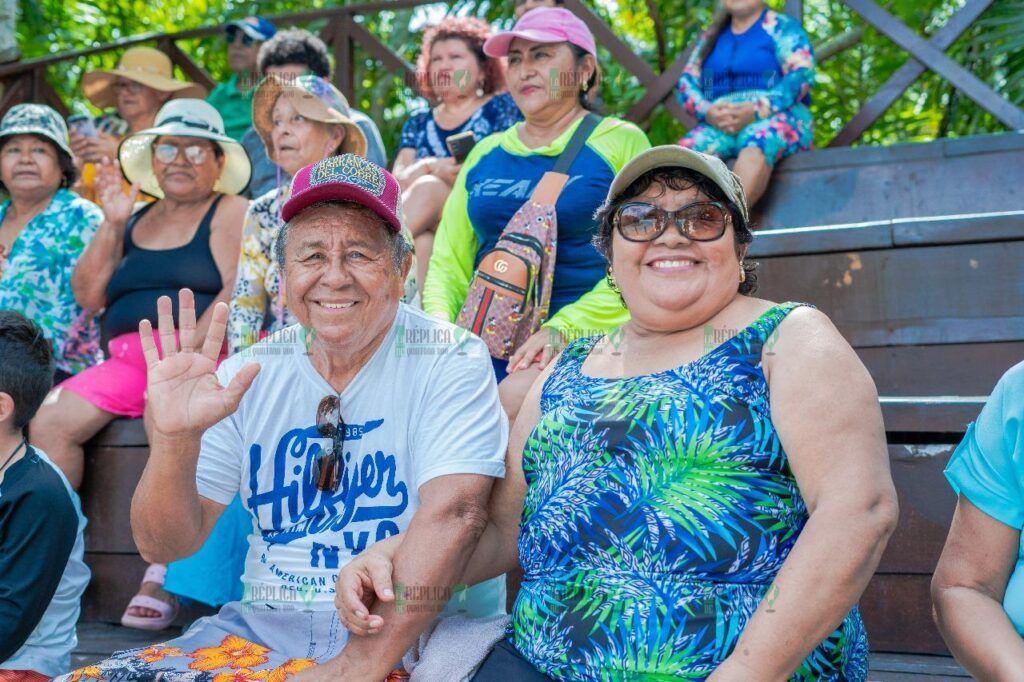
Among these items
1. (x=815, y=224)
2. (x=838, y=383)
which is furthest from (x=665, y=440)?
(x=815, y=224)

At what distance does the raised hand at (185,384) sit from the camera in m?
2.08

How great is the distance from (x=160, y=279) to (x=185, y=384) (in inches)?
81.1

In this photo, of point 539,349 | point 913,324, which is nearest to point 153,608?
point 539,349

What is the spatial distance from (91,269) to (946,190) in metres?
3.27

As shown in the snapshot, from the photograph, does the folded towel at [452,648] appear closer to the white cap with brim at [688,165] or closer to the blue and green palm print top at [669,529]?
the blue and green palm print top at [669,529]

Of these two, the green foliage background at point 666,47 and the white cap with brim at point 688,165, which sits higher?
the green foliage background at point 666,47

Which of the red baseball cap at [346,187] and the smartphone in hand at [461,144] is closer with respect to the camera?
the red baseball cap at [346,187]

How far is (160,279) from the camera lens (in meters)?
4.05

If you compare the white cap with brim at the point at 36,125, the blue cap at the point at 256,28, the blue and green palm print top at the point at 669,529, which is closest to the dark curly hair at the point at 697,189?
the blue and green palm print top at the point at 669,529

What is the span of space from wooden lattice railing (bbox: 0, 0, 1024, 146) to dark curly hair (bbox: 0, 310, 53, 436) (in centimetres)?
341

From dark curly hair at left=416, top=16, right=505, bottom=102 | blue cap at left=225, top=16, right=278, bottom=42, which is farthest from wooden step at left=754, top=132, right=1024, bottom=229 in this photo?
blue cap at left=225, top=16, right=278, bottom=42

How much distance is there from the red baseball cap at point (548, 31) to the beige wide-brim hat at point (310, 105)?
57cm

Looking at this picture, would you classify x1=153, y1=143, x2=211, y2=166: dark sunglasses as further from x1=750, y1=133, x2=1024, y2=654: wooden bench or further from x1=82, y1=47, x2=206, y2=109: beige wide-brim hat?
x1=750, y1=133, x2=1024, y2=654: wooden bench

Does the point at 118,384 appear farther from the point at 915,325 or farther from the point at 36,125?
the point at 915,325
